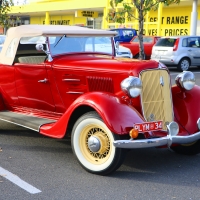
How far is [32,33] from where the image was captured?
5852 mm

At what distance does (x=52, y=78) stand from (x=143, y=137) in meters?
1.66

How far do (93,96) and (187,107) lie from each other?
134 cm

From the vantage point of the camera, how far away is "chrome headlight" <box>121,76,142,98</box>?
4492 millimetres

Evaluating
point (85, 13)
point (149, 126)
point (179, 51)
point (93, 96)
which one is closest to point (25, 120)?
point (93, 96)

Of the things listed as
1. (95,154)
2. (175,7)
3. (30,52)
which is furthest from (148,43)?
(95,154)

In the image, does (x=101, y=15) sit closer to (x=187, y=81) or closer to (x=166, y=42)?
(x=166, y=42)

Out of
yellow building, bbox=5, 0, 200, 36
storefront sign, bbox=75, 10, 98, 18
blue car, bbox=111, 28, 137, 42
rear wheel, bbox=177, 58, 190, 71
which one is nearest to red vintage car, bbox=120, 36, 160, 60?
blue car, bbox=111, 28, 137, 42

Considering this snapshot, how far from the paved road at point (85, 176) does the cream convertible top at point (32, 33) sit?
151 centimetres

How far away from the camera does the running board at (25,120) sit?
5305mm

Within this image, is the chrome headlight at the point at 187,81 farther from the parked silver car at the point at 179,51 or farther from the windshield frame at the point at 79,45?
the parked silver car at the point at 179,51

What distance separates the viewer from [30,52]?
6273 mm

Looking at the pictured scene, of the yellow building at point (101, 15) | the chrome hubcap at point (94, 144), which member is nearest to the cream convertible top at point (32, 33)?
the chrome hubcap at point (94, 144)

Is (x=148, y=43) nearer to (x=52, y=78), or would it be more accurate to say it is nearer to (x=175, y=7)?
(x=175, y=7)

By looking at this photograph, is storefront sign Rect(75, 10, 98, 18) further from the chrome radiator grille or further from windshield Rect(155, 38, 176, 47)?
the chrome radiator grille
